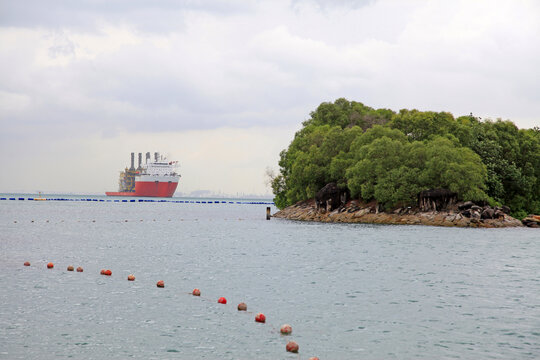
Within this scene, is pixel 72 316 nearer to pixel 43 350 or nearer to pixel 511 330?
pixel 43 350

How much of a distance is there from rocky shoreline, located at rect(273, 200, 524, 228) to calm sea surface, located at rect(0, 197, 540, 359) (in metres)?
33.4

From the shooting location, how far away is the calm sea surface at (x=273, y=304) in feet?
56.4

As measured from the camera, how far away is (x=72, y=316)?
20938 millimetres

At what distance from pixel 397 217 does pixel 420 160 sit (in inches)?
392

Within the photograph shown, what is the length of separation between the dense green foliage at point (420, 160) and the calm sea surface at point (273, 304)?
37.3 m

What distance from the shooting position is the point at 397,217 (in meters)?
86.8

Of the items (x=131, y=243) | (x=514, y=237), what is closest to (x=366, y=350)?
(x=131, y=243)

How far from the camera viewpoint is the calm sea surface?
17.2 meters

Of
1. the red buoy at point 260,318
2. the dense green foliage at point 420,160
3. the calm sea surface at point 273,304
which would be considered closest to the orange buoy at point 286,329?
Answer: the calm sea surface at point 273,304

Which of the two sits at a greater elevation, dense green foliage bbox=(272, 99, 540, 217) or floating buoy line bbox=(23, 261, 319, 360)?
dense green foliage bbox=(272, 99, 540, 217)

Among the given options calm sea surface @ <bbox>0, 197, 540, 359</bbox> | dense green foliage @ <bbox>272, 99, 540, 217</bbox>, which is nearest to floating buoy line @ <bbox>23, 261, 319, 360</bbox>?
calm sea surface @ <bbox>0, 197, 540, 359</bbox>

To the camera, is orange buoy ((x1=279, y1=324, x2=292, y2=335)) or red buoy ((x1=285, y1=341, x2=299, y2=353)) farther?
orange buoy ((x1=279, y1=324, x2=292, y2=335))

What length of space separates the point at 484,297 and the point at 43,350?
1962cm

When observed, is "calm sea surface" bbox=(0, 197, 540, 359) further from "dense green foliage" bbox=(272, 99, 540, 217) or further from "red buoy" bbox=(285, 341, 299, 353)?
"dense green foliage" bbox=(272, 99, 540, 217)
